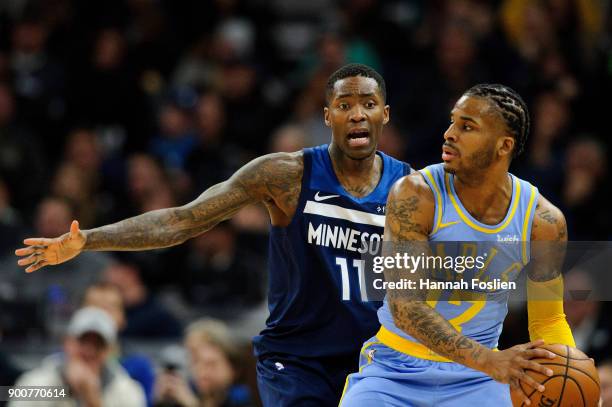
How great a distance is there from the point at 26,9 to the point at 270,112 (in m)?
3.32

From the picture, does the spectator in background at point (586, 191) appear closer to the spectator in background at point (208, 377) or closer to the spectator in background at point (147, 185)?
the spectator in background at point (208, 377)

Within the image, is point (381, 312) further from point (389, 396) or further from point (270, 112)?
point (270, 112)

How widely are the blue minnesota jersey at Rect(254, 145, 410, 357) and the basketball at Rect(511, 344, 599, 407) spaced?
123 cm

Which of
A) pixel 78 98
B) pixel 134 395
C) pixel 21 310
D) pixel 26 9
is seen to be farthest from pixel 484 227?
pixel 26 9

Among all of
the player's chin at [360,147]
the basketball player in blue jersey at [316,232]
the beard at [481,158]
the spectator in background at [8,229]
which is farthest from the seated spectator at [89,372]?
the beard at [481,158]

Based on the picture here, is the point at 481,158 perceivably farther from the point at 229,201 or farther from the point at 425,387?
the point at 229,201

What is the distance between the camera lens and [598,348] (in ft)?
26.3

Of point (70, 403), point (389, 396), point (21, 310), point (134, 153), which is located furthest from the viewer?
point (134, 153)

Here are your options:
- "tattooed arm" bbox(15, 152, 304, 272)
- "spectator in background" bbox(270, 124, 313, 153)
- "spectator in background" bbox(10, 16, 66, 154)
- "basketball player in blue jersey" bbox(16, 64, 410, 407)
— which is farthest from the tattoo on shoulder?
"spectator in background" bbox(10, 16, 66, 154)

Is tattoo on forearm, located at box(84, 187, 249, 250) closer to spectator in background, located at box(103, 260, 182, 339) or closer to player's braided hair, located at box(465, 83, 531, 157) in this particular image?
player's braided hair, located at box(465, 83, 531, 157)

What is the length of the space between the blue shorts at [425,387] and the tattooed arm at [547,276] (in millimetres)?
388

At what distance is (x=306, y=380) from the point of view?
5973 millimetres

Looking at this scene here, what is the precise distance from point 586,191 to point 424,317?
513 cm

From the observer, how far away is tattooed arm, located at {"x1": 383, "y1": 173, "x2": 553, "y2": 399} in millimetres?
4727
